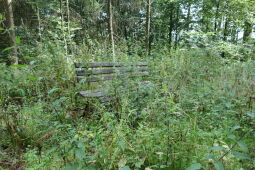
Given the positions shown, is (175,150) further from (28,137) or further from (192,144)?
(28,137)

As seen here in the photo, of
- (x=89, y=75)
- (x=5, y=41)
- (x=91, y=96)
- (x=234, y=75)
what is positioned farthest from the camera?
(x=5, y=41)

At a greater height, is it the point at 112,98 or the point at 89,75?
the point at 89,75

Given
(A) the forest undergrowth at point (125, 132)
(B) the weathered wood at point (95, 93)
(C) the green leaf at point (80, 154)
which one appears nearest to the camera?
(C) the green leaf at point (80, 154)

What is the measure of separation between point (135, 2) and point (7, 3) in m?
7.43

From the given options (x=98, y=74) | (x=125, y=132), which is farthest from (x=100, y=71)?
(x=125, y=132)

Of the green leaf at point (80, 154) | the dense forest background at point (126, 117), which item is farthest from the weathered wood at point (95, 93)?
the green leaf at point (80, 154)

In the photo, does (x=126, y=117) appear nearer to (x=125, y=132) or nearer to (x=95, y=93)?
(x=125, y=132)

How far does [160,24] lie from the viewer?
654 inches

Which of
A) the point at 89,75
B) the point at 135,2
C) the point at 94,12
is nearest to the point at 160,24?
the point at 135,2

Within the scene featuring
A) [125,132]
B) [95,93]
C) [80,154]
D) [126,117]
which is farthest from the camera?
[95,93]

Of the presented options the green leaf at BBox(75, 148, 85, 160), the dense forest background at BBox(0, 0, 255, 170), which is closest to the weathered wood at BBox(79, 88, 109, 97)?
the dense forest background at BBox(0, 0, 255, 170)

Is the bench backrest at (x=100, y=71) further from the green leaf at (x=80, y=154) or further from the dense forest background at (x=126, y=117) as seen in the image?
the green leaf at (x=80, y=154)

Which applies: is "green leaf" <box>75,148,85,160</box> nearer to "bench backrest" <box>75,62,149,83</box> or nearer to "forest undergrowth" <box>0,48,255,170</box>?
"forest undergrowth" <box>0,48,255,170</box>

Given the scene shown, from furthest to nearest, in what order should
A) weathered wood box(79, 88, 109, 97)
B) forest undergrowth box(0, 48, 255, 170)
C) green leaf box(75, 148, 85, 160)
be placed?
weathered wood box(79, 88, 109, 97) → forest undergrowth box(0, 48, 255, 170) → green leaf box(75, 148, 85, 160)
